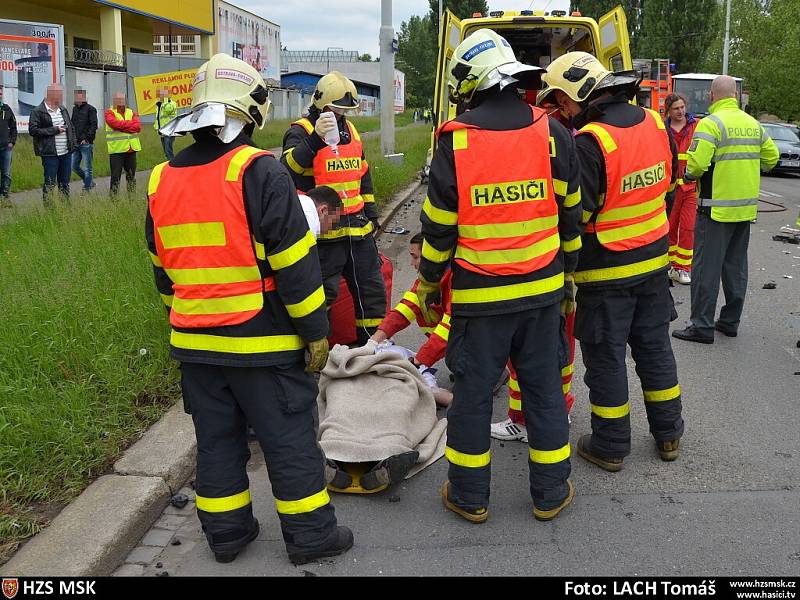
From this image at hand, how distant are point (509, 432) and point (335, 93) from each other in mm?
2590

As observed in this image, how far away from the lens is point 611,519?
11.6ft

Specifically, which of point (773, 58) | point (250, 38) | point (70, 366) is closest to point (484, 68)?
point (70, 366)

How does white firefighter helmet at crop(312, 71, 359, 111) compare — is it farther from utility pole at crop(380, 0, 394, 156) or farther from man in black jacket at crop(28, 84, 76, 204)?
utility pole at crop(380, 0, 394, 156)

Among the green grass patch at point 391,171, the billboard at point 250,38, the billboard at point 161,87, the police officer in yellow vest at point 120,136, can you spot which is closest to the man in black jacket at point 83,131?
the police officer in yellow vest at point 120,136

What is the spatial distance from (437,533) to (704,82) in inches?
1047

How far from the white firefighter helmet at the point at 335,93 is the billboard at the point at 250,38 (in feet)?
112

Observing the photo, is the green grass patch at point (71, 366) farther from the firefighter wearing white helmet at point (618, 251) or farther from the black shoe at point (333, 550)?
the firefighter wearing white helmet at point (618, 251)

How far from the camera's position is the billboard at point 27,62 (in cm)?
1709

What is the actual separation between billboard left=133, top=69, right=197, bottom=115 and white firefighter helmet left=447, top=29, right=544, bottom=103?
42.0 ft

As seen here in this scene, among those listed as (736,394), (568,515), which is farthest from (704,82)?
(568,515)

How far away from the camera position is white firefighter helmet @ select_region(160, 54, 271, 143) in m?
2.93

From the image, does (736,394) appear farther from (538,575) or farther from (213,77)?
(213,77)
